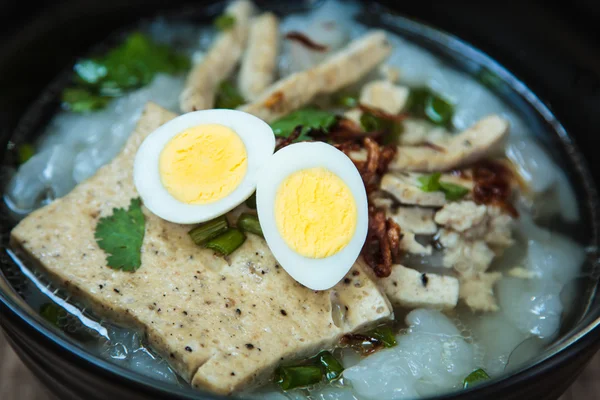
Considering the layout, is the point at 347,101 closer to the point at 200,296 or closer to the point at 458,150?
the point at 458,150

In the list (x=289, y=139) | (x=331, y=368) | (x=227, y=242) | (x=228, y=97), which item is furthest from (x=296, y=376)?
(x=228, y=97)

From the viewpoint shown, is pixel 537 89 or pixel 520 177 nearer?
pixel 520 177

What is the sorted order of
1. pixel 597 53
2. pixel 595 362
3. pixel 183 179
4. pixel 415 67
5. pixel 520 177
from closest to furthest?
pixel 183 179 < pixel 595 362 < pixel 520 177 < pixel 597 53 < pixel 415 67

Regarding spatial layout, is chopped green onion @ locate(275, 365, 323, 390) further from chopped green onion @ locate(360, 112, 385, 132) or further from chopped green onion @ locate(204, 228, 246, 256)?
chopped green onion @ locate(360, 112, 385, 132)

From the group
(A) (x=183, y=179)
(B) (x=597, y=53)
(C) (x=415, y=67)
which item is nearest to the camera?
(A) (x=183, y=179)

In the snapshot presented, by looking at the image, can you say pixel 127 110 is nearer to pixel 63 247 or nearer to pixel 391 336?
pixel 63 247

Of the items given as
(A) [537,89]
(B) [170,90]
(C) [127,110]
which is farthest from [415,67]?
(C) [127,110]

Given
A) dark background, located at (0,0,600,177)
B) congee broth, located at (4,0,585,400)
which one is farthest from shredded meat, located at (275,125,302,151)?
A: dark background, located at (0,0,600,177)
